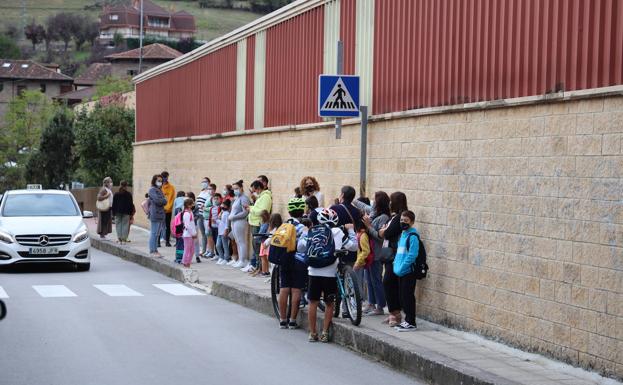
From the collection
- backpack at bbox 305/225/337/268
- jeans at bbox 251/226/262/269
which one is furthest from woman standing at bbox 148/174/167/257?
backpack at bbox 305/225/337/268

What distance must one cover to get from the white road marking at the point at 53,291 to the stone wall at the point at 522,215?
5844 millimetres

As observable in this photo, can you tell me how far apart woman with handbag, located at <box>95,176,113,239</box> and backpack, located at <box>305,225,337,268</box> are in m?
19.1

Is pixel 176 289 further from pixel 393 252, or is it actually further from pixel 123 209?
pixel 123 209

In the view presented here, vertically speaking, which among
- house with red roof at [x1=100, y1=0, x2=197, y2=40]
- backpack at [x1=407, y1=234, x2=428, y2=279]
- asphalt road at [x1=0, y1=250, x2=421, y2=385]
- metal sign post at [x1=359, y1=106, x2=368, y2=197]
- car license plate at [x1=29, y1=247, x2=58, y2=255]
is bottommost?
asphalt road at [x1=0, y1=250, x2=421, y2=385]

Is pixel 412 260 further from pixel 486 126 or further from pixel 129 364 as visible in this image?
pixel 129 364

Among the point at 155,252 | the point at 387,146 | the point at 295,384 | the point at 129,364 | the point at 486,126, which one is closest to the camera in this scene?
the point at 295,384

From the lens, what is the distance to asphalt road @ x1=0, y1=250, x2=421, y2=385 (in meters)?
10.3

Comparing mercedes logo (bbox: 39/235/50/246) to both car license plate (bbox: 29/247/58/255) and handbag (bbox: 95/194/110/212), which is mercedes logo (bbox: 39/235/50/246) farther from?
handbag (bbox: 95/194/110/212)

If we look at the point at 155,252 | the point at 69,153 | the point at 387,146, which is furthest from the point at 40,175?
the point at 387,146

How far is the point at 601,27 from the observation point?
10.3m

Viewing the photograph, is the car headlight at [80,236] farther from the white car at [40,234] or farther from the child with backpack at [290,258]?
the child with backpack at [290,258]

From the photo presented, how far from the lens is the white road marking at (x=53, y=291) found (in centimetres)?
1805

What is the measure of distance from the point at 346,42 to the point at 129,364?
28.9ft

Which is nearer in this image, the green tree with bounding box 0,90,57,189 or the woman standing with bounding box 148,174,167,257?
the woman standing with bounding box 148,174,167,257
